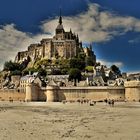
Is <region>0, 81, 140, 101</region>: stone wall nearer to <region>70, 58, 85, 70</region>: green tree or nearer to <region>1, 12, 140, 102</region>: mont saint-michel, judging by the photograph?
<region>1, 12, 140, 102</region>: mont saint-michel

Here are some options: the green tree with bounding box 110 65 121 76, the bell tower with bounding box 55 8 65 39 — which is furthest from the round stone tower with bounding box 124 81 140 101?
the bell tower with bounding box 55 8 65 39

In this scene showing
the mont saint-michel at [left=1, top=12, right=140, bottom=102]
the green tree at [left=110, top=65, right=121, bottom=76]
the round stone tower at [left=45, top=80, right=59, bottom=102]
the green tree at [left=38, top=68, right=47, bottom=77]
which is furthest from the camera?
the green tree at [left=110, top=65, right=121, bottom=76]

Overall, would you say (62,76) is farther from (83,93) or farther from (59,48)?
(59,48)

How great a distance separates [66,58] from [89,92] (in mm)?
40370

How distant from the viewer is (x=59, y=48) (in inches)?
4350

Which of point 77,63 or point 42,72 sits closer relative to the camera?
point 42,72

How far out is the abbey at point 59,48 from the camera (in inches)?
4301

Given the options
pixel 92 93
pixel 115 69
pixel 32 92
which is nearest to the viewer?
pixel 92 93

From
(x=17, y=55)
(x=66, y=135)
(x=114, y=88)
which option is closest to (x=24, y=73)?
(x=17, y=55)

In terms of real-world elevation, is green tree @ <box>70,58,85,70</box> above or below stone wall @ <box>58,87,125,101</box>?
above

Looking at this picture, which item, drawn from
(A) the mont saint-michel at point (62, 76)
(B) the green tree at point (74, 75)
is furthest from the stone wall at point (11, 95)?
(B) the green tree at point (74, 75)

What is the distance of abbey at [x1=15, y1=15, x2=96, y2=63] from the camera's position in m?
109

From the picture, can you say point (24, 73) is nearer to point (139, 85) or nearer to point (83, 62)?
point (83, 62)

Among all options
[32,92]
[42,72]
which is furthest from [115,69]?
[32,92]
